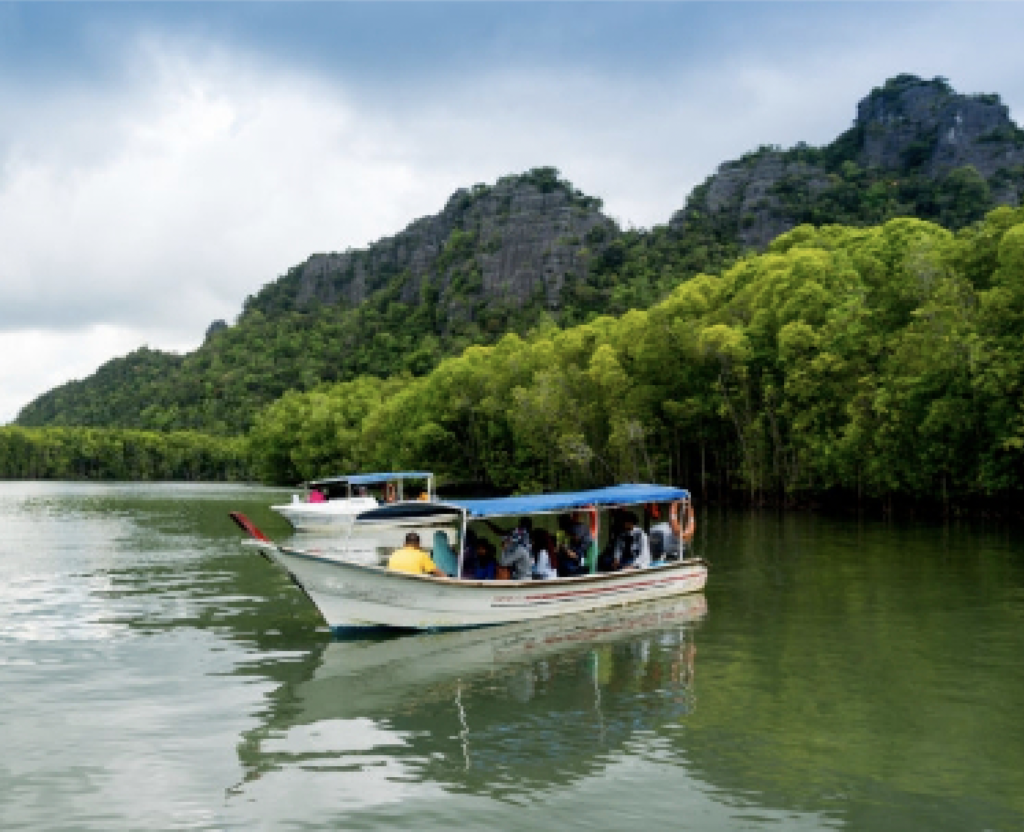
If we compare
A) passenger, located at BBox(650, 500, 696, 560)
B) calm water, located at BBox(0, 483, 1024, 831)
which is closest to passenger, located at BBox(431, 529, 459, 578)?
calm water, located at BBox(0, 483, 1024, 831)

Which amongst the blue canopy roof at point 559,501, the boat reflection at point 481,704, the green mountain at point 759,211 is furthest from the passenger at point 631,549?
the green mountain at point 759,211

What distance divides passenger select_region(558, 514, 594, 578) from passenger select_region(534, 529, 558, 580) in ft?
1.03

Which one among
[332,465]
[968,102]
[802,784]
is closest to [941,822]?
[802,784]

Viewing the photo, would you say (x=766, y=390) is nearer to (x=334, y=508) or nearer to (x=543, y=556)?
(x=334, y=508)

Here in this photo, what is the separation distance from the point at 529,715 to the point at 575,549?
1000 centimetres

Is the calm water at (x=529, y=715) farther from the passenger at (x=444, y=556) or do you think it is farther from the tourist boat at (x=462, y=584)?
the passenger at (x=444, y=556)

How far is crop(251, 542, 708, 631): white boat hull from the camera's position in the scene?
19.5 metres

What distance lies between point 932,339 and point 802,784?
1711 inches

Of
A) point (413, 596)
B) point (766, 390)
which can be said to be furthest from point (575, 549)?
point (766, 390)

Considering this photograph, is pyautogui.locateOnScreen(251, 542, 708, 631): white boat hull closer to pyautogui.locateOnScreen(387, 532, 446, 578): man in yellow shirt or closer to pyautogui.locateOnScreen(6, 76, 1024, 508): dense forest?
pyautogui.locateOnScreen(387, 532, 446, 578): man in yellow shirt

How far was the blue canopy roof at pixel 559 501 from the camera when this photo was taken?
73.1 feet

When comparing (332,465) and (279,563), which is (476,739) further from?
(332,465)

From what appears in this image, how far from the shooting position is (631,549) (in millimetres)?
25719

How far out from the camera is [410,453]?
341 ft
